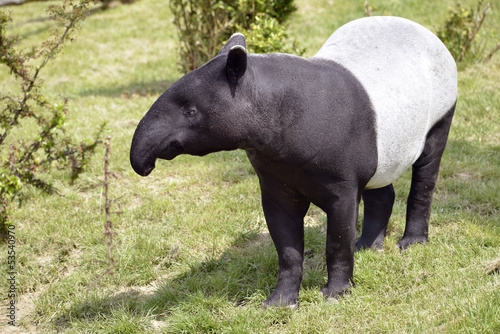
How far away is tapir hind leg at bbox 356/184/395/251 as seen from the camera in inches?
153

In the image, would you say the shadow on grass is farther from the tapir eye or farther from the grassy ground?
the tapir eye

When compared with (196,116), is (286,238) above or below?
below

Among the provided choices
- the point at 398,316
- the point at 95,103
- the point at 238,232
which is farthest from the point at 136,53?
the point at 398,316

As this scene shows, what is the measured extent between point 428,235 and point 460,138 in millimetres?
2271

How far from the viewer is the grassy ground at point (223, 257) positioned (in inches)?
120

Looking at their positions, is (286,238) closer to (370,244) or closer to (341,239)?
(341,239)

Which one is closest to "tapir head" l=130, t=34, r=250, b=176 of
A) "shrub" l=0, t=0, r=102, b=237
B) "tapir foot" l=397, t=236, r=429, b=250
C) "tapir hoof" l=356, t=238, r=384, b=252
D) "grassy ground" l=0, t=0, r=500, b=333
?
"grassy ground" l=0, t=0, r=500, b=333

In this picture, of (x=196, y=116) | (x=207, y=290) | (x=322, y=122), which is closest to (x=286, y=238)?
(x=207, y=290)

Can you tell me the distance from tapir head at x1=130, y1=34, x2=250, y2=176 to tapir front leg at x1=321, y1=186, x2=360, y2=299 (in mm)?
756

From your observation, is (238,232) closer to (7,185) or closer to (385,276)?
(385,276)

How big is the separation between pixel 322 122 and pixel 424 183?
1297 mm

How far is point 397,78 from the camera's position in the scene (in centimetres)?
316

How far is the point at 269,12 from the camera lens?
787cm

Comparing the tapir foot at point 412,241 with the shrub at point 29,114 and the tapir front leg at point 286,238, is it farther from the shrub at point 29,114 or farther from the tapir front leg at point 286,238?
the shrub at point 29,114
